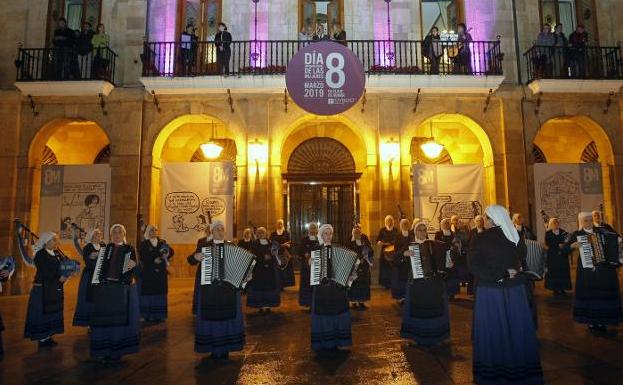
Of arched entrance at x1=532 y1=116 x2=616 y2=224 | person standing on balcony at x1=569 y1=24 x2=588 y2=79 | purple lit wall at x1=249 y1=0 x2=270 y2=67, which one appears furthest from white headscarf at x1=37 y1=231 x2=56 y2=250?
arched entrance at x1=532 y1=116 x2=616 y2=224

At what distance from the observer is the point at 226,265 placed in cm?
597

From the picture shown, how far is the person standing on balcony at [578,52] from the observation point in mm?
13266

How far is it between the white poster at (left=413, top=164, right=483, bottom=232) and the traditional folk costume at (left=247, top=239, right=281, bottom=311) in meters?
5.43

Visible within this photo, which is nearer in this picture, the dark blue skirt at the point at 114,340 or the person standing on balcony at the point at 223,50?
the dark blue skirt at the point at 114,340

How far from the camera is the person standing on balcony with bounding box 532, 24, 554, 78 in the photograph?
43.7 ft

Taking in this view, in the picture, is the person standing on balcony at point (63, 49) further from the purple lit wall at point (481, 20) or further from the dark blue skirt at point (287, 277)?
the purple lit wall at point (481, 20)

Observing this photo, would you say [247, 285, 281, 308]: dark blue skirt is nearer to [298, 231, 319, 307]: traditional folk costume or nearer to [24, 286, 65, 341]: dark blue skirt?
[298, 231, 319, 307]: traditional folk costume

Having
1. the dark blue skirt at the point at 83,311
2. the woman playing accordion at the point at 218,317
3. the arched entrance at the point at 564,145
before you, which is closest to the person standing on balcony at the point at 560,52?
the arched entrance at the point at 564,145

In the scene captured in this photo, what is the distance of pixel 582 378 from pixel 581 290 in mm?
2757

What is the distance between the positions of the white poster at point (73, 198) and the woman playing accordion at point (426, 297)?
9.98 metres

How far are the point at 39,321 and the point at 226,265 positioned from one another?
10.5 ft

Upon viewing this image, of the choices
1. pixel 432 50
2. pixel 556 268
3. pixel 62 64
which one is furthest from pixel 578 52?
pixel 62 64

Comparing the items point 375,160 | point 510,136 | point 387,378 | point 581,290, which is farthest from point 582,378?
point 510,136

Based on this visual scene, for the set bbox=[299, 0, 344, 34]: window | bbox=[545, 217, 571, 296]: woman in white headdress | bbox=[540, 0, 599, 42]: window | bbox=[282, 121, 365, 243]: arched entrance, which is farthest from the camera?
bbox=[282, 121, 365, 243]: arched entrance
